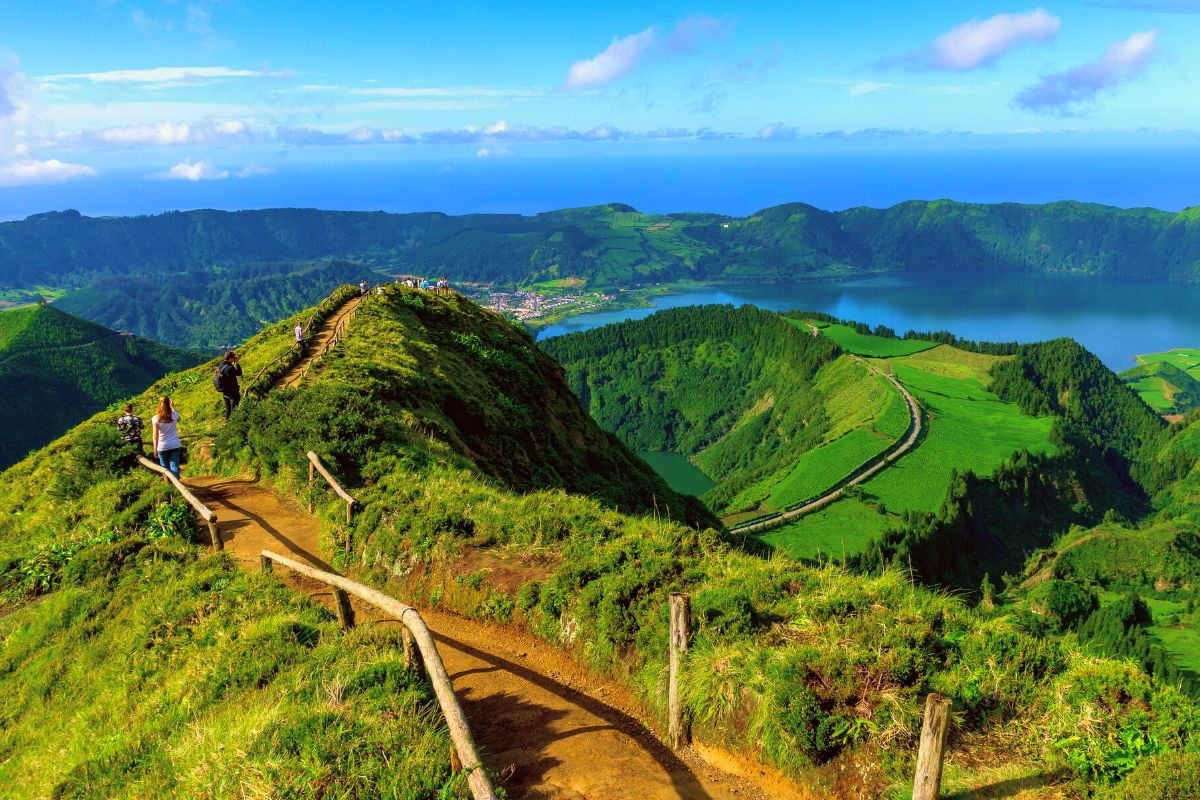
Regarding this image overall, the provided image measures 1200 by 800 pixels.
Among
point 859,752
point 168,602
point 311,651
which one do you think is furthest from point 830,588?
point 168,602

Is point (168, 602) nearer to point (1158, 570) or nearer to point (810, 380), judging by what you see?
point (1158, 570)

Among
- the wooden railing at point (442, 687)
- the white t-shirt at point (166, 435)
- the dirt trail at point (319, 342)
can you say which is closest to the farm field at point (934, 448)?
the dirt trail at point (319, 342)

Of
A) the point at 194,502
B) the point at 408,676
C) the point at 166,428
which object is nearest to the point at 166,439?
→ the point at 166,428

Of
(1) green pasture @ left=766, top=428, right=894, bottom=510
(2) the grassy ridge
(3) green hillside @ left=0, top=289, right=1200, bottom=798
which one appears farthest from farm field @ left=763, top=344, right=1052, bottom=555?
(2) the grassy ridge

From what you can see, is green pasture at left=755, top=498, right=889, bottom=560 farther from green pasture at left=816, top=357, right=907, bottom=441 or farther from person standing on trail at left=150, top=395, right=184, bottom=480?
person standing on trail at left=150, top=395, right=184, bottom=480

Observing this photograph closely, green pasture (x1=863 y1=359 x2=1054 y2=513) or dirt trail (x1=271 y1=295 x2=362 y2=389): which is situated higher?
dirt trail (x1=271 y1=295 x2=362 y2=389)

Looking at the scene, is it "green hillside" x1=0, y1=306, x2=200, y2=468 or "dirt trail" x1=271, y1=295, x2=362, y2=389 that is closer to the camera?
"dirt trail" x1=271, y1=295, x2=362, y2=389
